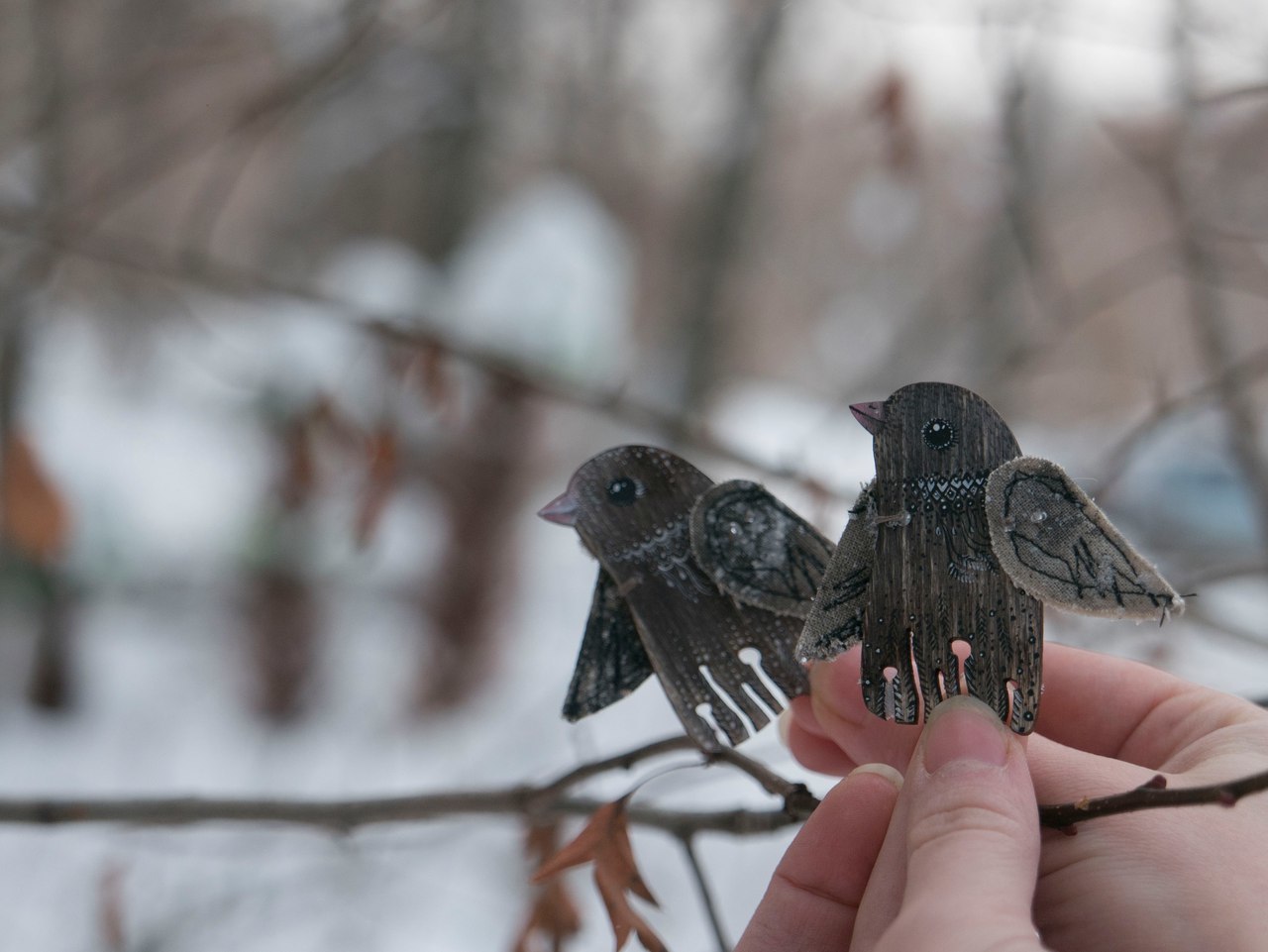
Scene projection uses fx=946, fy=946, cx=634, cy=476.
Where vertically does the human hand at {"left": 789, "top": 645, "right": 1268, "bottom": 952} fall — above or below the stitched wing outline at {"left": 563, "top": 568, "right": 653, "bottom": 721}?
below

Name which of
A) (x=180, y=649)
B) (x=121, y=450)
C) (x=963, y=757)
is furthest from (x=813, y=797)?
(x=121, y=450)

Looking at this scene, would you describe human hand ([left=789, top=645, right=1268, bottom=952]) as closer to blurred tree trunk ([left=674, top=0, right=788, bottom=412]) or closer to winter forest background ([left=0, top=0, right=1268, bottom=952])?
winter forest background ([left=0, top=0, right=1268, bottom=952])

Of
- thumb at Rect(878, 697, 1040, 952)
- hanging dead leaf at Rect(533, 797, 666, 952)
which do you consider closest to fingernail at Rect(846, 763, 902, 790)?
thumb at Rect(878, 697, 1040, 952)

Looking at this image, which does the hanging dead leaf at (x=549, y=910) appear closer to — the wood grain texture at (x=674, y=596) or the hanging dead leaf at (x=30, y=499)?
the wood grain texture at (x=674, y=596)

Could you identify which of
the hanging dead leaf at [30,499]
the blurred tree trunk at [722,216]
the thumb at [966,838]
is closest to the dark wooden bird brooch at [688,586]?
the thumb at [966,838]

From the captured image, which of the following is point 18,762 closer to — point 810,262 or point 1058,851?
point 1058,851

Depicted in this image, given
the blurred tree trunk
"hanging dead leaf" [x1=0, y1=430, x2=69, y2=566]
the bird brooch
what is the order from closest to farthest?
the bird brooch < "hanging dead leaf" [x1=0, y1=430, x2=69, y2=566] < the blurred tree trunk
